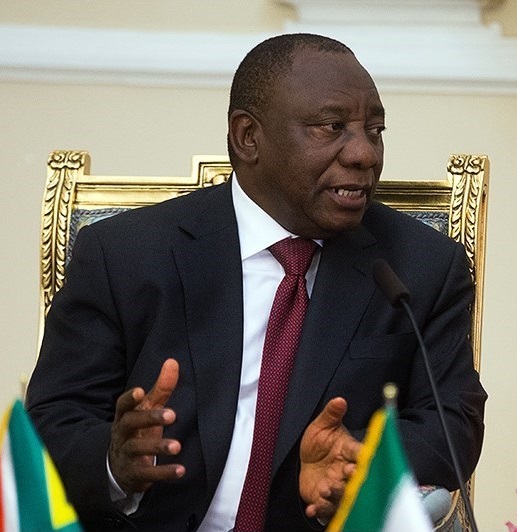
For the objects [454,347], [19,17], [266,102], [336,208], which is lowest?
[454,347]

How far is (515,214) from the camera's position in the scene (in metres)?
3.66

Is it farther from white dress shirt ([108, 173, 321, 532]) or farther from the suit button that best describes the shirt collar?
the suit button

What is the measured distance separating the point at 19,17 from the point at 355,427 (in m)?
1.68

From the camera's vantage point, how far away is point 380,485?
1358 mm

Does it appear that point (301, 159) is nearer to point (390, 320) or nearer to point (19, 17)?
point (390, 320)

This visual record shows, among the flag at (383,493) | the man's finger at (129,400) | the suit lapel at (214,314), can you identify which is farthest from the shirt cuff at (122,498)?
the flag at (383,493)

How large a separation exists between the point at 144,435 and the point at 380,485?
0.83 meters

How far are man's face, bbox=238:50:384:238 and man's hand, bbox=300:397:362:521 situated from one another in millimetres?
444

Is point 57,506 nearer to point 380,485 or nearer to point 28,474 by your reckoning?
point 28,474

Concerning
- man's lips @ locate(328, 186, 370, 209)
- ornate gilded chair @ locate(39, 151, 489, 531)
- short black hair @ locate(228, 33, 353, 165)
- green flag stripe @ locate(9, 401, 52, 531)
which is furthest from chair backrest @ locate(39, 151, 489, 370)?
green flag stripe @ locate(9, 401, 52, 531)

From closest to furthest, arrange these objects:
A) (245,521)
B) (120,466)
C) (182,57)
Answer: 1. (120,466)
2. (245,521)
3. (182,57)

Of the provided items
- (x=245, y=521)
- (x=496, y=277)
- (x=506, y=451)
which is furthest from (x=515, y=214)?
(x=245, y=521)

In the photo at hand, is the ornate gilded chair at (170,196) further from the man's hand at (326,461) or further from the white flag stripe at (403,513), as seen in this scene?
the white flag stripe at (403,513)

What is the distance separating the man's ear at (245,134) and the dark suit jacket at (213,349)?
0.11 meters
